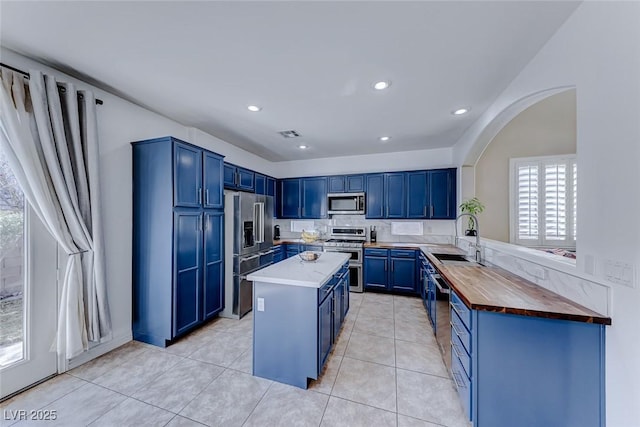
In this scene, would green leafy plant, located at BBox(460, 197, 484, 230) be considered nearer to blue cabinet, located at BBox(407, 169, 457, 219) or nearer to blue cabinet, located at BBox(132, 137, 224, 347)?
blue cabinet, located at BBox(407, 169, 457, 219)

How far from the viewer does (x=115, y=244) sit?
2.47 meters

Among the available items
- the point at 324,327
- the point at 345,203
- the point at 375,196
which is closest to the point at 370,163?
the point at 375,196

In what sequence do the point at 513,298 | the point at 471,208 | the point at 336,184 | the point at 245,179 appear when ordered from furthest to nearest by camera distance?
1. the point at 336,184
2. the point at 245,179
3. the point at 471,208
4. the point at 513,298

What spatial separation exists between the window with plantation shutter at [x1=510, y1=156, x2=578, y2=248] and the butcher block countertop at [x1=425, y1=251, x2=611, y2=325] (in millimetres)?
2397

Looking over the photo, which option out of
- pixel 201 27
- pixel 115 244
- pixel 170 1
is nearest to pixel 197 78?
pixel 201 27

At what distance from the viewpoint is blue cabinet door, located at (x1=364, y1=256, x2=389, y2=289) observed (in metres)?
4.20

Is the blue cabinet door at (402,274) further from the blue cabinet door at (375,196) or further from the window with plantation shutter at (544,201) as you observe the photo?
the window with plantation shutter at (544,201)

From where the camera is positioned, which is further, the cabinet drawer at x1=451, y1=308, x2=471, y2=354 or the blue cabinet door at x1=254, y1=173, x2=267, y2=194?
the blue cabinet door at x1=254, y1=173, x2=267, y2=194

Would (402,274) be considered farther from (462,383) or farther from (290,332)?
(290,332)

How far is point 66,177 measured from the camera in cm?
199

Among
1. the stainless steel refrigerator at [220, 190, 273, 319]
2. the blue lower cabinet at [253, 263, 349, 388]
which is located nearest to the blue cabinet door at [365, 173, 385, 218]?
the stainless steel refrigerator at [220, 190, 273, 319]

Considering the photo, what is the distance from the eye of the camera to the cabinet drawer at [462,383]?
1.49 metres

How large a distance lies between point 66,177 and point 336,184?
3.86 m

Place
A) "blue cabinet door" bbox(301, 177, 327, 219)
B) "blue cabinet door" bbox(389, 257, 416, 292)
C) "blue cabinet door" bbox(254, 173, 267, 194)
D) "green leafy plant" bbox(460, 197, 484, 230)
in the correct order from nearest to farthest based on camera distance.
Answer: "green leafy plant" bbox(460, 197, 484, 230), "blue cabinet door" bbox(389, 257, 416, 292), "blue cabinet door" bbox(254, 173, 267, 194), "blue cabinet door" bbox(301, 177, 327, 219)
